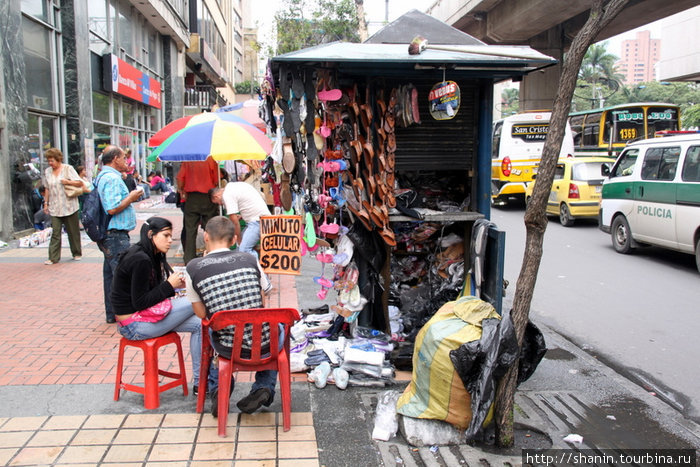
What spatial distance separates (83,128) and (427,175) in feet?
36.4

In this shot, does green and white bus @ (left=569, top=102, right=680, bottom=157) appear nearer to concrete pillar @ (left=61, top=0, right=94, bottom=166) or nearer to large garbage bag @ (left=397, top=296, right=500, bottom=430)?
concrete pillar @ (left=61, top=0, right=94, bottom=166)

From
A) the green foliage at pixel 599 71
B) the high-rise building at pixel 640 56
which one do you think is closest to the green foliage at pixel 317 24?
the green foliage at pixel 599 71

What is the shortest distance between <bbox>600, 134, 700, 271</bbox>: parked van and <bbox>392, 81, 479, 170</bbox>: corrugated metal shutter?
534cm

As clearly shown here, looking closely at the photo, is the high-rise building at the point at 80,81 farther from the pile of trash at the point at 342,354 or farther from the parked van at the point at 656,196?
the parked van at the point at 656,196

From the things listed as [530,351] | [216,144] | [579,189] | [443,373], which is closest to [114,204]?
[216,144]

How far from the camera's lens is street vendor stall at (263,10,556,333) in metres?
4.82

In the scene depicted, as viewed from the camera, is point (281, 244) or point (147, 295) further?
point (281, 244)

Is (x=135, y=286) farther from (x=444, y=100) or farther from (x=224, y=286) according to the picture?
(x=444, y=100)

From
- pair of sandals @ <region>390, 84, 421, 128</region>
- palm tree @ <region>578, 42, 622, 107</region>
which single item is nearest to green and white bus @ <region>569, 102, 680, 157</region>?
pair of sandals @ <region>390, 84, 421, 128</region>

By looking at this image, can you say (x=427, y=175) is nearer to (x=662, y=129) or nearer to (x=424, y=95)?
(x=424, y=95)

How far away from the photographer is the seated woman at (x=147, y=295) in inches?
161

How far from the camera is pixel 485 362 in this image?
3658 millimetres

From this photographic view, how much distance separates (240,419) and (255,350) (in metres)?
0.60

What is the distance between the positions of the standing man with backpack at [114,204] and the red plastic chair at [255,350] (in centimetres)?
255
